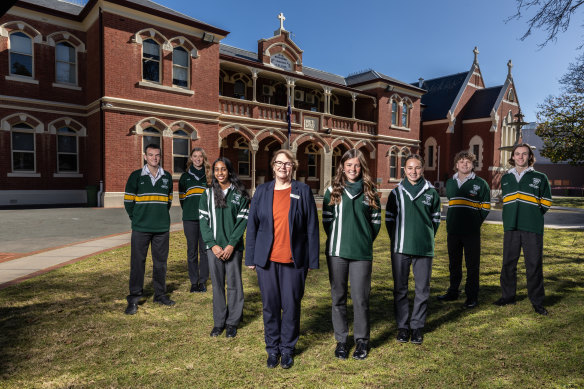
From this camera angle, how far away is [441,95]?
32.5 m

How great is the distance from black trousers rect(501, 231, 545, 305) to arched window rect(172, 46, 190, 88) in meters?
15.4

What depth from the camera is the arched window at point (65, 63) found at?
1615 cm

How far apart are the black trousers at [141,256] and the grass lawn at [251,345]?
28 cm

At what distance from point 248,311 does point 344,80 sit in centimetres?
2639

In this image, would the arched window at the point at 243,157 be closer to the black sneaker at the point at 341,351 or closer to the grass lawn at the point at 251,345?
the grass lawn at the point at 251,345

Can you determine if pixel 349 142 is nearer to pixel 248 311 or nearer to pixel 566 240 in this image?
pixel 566 240

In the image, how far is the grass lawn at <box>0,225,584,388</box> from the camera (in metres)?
2.85

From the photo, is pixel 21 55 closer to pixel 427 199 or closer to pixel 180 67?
pixel 180 67

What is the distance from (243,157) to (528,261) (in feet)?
59.1

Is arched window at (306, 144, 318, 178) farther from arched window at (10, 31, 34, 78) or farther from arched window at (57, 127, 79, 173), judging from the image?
arched window at (10, 31, 34, 78)

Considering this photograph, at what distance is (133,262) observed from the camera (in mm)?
4320

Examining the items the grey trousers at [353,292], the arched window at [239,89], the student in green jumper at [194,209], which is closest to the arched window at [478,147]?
the arched window at [239,89]

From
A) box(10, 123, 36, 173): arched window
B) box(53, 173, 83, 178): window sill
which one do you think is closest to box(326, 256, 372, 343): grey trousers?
box(53, 173, 83, 178): window sill

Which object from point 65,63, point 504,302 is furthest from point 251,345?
point 65,63
